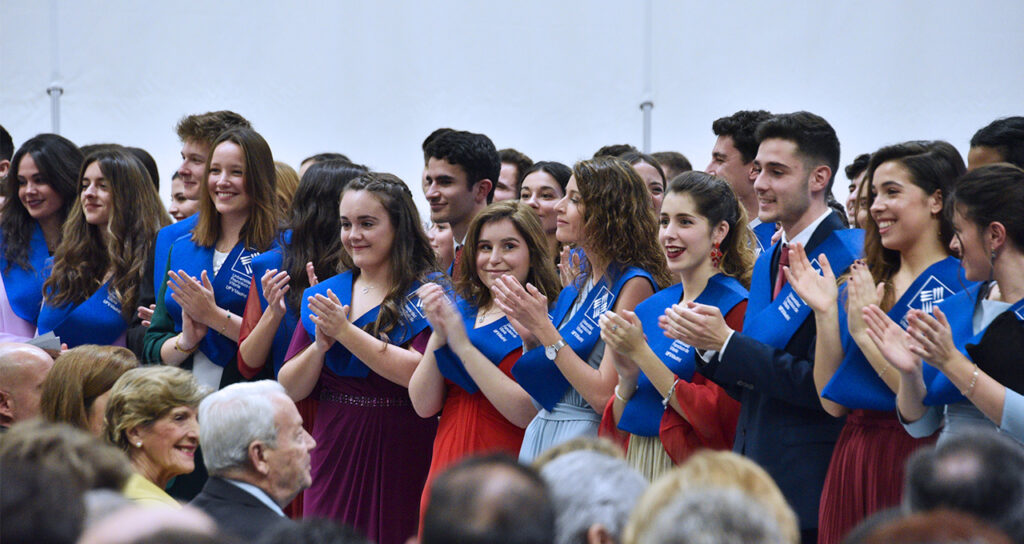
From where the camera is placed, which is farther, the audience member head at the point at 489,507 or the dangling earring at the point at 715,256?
the dangling earring at the point at 715,256

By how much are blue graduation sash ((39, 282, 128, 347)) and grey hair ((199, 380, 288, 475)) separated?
6.66 feet

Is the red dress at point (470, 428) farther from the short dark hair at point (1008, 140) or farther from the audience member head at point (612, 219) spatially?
the short dark hair at point (1008, 140)

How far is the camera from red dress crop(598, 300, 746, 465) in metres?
3.28

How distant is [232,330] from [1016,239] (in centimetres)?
252

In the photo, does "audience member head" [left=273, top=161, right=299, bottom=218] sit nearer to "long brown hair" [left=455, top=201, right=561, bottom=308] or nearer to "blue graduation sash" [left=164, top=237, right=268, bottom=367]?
"blue graduation sash" [left=164, top=237, right=268, bottom=367]

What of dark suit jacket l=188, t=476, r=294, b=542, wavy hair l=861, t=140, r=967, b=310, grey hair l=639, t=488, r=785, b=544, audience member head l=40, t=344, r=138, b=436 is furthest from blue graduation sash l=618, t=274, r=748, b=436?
grey hair l=639, t=488, r=785, b=544

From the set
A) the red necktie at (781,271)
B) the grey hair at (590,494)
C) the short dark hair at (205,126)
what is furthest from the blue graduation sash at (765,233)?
the grey hair at (590,494)

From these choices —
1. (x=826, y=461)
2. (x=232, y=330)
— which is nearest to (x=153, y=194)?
(x=232, y=330)

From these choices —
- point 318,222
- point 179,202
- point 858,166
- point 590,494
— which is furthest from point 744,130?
point 590,494

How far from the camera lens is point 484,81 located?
614 cm

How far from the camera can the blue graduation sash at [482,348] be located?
3674mm

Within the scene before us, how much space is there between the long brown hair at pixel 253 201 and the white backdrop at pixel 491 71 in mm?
1795

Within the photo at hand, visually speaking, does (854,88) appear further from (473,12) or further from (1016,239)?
(1016,239)

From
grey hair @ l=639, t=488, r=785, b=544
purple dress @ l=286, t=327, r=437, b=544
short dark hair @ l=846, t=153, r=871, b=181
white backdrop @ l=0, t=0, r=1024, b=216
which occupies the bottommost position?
purple dress @ l=286, t=327, r=437, b=544
